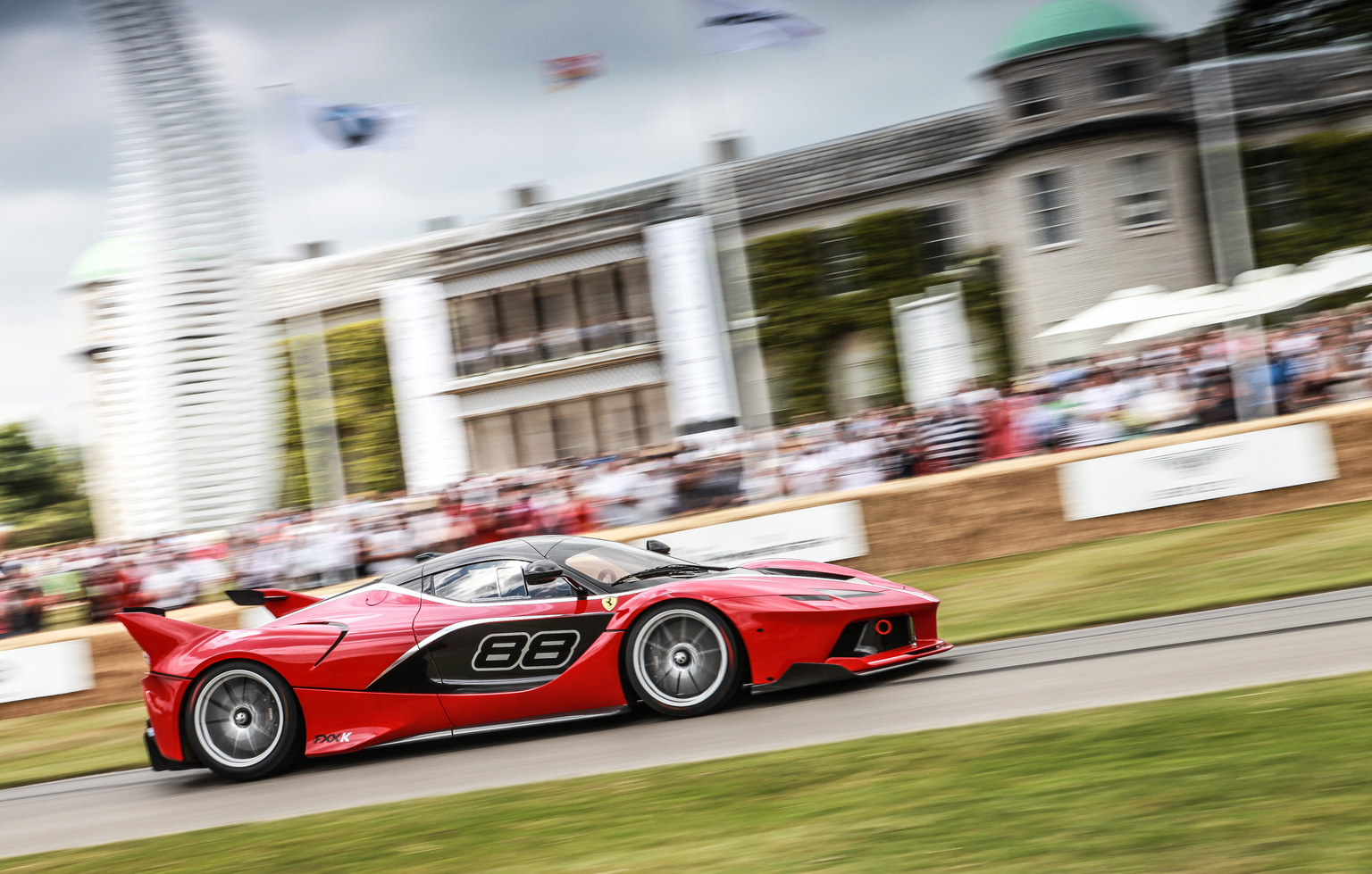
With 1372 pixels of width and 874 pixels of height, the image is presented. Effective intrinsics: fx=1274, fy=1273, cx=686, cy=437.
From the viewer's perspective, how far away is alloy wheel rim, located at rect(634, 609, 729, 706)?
7188 mm

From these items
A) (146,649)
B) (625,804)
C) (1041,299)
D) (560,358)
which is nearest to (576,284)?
(560,358)

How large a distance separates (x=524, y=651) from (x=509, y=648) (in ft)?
0.31

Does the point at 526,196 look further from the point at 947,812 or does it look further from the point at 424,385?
the point at 947,812

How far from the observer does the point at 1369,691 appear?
5070mm

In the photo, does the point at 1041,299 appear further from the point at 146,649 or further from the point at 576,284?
the point at 146,649

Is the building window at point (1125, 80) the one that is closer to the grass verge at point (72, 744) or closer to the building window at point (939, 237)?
A: the building window at point (939, 237)

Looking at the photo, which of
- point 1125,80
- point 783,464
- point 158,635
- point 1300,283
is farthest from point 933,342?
point 158,635

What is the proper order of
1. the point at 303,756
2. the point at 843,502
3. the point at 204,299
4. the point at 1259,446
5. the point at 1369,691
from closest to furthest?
the point at 1369,691 → the point at 303,756 → the point at 1259,446 → the point at 843,502 → the point at 204,299

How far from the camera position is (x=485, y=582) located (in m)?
7.64

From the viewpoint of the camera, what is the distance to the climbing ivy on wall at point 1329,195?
28.1 metres

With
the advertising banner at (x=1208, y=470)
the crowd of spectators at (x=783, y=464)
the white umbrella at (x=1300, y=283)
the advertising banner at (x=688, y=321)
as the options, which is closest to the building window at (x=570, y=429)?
the advertising banner at (x=688, y=321)

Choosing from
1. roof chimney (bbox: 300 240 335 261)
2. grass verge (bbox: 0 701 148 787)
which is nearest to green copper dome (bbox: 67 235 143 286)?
roof chimney (bbox: 300 240 335 261)

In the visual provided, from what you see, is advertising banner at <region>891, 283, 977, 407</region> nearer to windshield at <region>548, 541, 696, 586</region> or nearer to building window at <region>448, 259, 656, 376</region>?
building window at <region>448, 259, 656, 376</region>

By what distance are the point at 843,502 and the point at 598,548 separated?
18.3 feet
